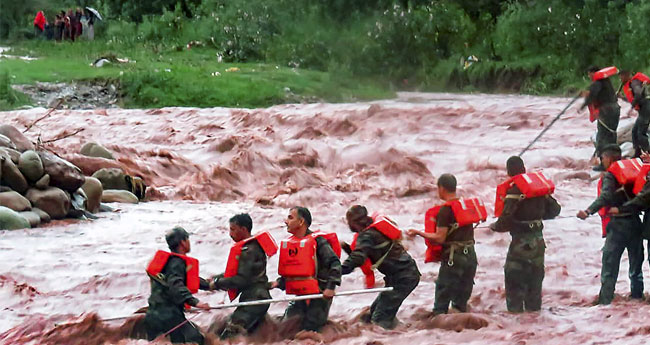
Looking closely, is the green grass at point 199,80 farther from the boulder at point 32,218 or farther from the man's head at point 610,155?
the man's head at point 610,155

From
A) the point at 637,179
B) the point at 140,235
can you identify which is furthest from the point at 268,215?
the point at 637,179

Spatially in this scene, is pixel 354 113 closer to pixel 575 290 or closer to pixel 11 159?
pixel 11 159

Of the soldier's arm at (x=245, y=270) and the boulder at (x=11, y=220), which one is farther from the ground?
the soldier's arm at (x=245, y=270)

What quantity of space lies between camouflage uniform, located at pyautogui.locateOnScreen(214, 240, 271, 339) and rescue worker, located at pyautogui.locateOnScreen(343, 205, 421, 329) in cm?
62

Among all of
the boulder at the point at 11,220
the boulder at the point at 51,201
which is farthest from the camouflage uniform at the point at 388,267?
the boulder at the point at 51,201

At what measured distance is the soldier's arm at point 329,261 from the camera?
25.9 feet

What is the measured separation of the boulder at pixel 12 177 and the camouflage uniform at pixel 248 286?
22.5 ft

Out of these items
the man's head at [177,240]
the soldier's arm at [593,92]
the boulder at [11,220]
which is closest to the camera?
the man's head at [177,240]

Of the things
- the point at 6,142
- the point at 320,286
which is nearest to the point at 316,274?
the point at 320,286

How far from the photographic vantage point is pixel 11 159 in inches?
569

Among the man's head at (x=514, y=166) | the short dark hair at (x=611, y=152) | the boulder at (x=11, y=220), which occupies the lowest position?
the boulder at (x=11, y=220)

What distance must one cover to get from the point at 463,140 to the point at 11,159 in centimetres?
959

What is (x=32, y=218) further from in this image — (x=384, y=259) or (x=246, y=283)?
(x=384, y=259)

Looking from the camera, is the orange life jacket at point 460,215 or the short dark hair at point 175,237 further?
the orange life jacket at point 460,215
